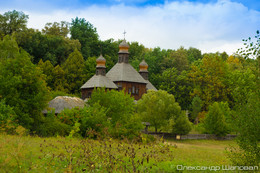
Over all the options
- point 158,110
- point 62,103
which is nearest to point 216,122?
point 158,110

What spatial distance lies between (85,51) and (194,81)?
79.4ft

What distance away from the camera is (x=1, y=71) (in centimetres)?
2892

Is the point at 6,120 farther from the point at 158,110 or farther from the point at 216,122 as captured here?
the point at 216,122

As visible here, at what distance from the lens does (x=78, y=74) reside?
219ft

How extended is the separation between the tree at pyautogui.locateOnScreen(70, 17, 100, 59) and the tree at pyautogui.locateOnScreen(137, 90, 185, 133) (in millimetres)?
31195

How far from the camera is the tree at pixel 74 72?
217 feet

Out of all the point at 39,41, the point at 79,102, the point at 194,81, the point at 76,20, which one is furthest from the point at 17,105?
the point at 76,20

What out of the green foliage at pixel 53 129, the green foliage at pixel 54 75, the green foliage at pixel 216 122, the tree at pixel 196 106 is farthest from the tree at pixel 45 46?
the green foliage at pixel 53 129

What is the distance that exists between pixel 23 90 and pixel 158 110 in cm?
2403

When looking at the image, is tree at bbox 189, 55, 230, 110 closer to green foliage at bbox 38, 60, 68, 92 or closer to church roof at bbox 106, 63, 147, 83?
church roof at bbox 106, 63, 147, 83

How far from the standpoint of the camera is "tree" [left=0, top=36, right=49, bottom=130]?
28188 millimetres

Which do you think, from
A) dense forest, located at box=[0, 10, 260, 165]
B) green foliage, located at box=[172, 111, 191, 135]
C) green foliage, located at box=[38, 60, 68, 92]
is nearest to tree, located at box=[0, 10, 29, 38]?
dense forest, located at box=[0, 10, 260, 165]

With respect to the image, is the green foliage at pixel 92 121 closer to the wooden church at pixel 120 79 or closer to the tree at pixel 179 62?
the wooden church at pixel 120 79

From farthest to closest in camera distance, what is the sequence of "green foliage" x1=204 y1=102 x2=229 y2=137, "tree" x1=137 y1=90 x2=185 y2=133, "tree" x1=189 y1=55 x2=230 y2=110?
"tree" x1=189 y1=55 x2=230 y2=110 < "green foliage" x1=204 y1=102 x2=229 y2=137 < "tree" x1=137 y1=90 x2=185 y2=133
